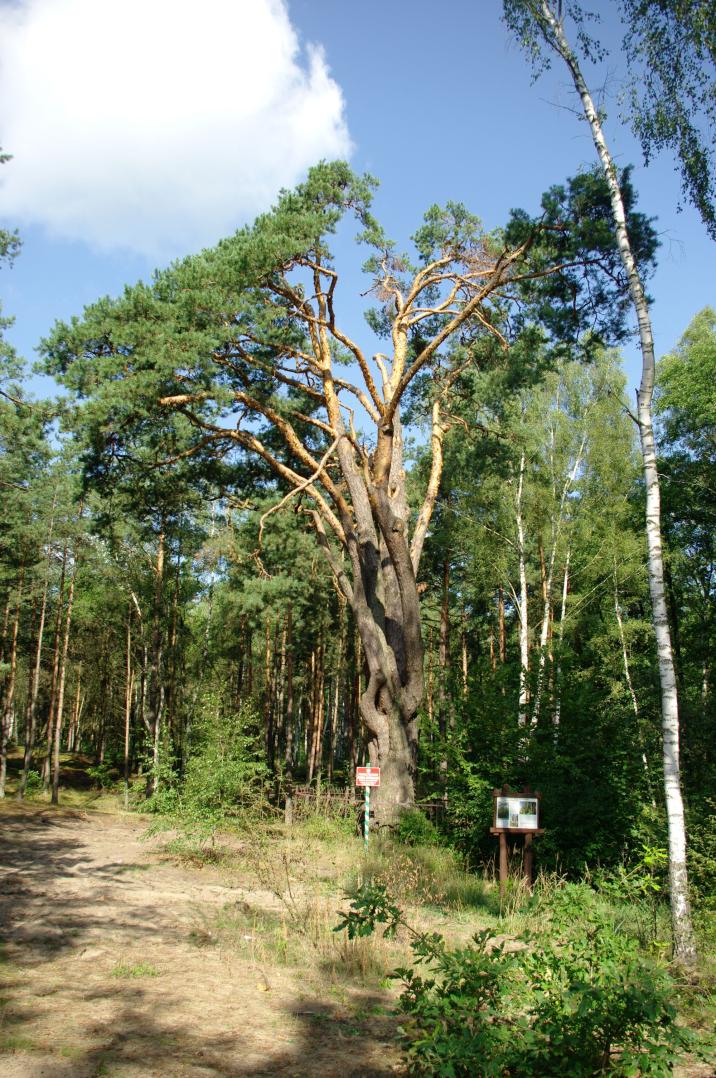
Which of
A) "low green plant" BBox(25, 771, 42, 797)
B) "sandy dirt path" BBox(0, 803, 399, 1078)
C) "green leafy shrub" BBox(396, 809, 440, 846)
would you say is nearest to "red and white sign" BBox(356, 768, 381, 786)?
"green leafy shrub" BBox(396, 809, 440, 846)

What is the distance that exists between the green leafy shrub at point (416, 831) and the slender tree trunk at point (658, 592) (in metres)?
5.48

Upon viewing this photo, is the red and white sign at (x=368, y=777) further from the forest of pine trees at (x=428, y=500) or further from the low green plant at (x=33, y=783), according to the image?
the low green plant at (x=33, y=783)

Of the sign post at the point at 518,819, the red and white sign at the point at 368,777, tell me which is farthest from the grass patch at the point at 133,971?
the red and white sign at the point at 368,777

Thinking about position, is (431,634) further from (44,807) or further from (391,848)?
(391,848)

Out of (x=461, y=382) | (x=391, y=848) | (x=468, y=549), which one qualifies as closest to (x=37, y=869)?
(x=391, y=848)

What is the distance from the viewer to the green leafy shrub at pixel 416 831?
12.2 m

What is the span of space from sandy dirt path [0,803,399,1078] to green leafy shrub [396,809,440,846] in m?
4.11

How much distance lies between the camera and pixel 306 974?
6.06m

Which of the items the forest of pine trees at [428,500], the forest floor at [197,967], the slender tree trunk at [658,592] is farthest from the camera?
the forest of pine trees at [428,500]

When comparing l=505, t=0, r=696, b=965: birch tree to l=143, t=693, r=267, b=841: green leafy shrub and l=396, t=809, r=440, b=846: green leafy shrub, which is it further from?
l=143, t=693, r=267, b=841: green leafy shrub

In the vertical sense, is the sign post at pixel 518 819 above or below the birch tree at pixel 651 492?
below

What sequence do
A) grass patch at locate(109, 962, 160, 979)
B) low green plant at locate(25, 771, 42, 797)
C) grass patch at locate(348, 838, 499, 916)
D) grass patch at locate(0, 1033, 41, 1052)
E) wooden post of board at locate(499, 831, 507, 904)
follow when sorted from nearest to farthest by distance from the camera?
grass patch at locate(0, 1033, 41, 1052)
grass patch at locate(109, 962, 160, 979)
grass patch at locate(348, 838, 499, 916)
wooden post of board at locate(499, 831, 507, 904)
low green plant at locate(25, 771, 42, 797)

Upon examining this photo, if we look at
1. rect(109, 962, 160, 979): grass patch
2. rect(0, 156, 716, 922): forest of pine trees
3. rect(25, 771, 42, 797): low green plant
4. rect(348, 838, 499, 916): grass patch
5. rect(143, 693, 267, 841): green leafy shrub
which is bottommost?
rect(25, 771, 42, 797): low green plant

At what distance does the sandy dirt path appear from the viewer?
4211 mm
